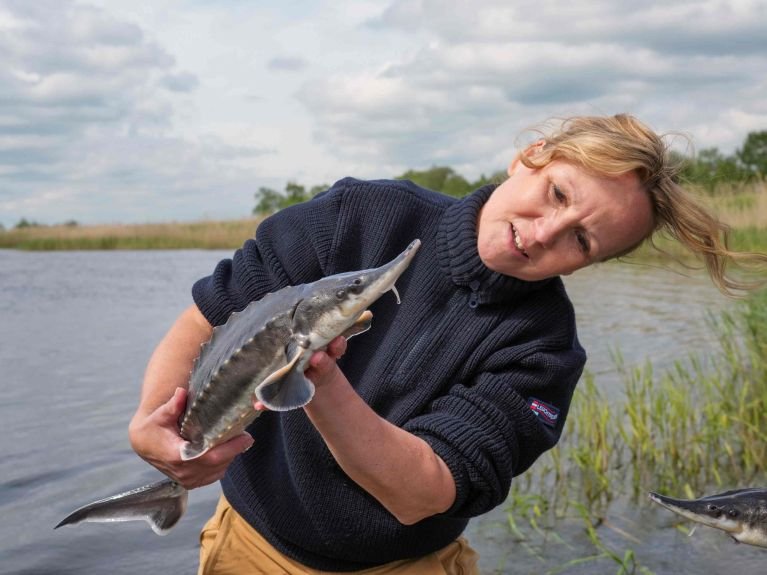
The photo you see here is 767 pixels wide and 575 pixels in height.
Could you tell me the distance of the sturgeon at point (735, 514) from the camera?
7.69 ft

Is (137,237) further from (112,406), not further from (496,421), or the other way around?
(496,421)

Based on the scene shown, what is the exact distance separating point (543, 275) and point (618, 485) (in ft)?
9.68

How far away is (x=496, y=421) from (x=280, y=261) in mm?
717

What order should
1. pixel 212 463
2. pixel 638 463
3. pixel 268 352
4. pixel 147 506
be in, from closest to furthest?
pixel 268 352, pixel 212 463, pixel 147 506, pixel 638 463

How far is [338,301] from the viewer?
60.1 inches

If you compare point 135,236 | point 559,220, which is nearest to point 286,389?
point 559,220

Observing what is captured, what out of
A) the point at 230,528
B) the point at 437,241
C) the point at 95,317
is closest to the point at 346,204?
the point at 437,241

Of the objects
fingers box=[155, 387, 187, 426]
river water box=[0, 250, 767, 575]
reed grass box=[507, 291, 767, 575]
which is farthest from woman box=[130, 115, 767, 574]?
reed grass box=[507, 291, 767, 575]

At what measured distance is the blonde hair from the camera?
6.74 ft

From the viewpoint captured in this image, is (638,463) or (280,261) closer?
(280,261)

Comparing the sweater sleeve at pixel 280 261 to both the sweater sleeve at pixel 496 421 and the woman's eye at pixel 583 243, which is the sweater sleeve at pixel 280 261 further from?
the woman's eye at pixel 583 243

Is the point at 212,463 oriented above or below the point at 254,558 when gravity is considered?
above

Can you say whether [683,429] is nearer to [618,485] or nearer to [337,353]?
[618,485]

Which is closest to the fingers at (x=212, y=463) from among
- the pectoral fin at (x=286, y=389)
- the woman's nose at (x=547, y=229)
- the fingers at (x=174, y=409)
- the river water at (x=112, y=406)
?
the fingers at (x=174, y=409)
